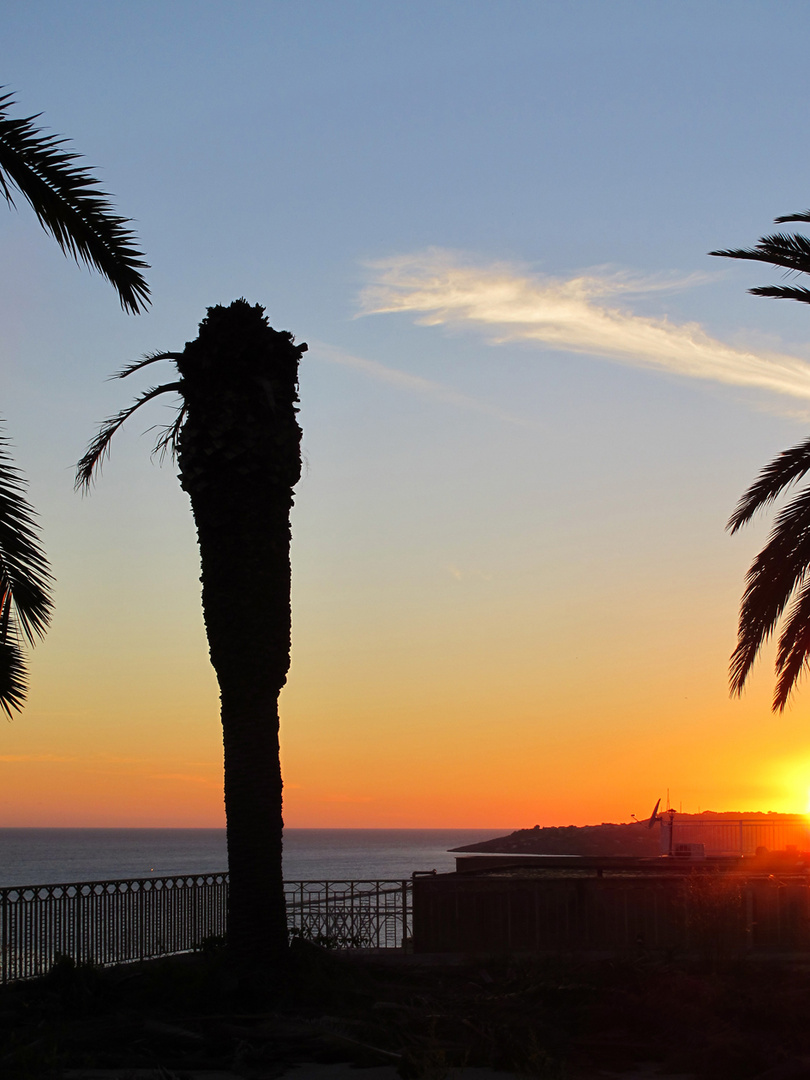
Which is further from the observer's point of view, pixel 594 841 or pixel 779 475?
pixel 594 841

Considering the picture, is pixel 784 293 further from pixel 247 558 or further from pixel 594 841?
pixel 594 841

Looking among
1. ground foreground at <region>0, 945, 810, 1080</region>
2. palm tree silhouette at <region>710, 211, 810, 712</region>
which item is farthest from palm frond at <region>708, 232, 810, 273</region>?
ground foreground at <region>0, 945, 810, 1080</region>

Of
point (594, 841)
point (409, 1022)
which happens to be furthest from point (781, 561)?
point (594, 841)

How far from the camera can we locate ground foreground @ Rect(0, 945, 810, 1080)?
9.83 meters

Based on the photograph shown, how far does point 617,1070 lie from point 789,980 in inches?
155

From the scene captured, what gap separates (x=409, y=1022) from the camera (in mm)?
11258

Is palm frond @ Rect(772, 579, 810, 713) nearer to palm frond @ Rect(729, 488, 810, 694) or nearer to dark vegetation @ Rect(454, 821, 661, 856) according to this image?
palm frond @ Rect(729, 488, 810, 694)

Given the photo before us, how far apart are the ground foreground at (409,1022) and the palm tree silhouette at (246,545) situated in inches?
43.2

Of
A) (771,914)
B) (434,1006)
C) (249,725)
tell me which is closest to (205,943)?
(249,725)

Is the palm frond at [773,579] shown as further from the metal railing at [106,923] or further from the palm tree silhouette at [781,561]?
the metal railing at [106,923]

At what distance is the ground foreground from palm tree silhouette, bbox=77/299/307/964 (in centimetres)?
110

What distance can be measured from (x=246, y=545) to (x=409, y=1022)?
19.3 feet

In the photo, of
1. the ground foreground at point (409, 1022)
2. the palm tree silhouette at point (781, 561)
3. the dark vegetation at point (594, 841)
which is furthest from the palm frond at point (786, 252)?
the dark vegetation at point (594, 841)

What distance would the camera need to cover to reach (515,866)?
26266mm
